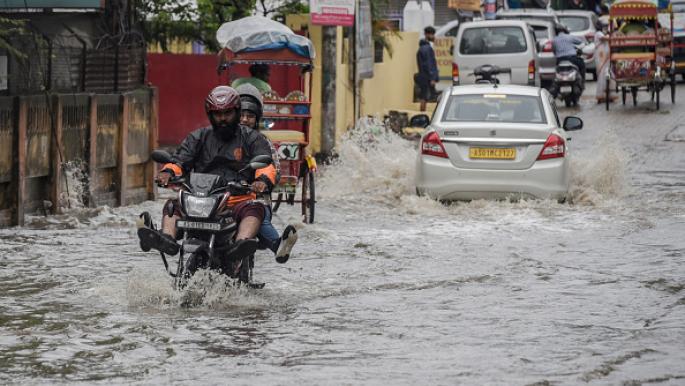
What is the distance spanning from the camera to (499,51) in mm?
30984

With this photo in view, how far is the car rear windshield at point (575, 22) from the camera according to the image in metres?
45.2

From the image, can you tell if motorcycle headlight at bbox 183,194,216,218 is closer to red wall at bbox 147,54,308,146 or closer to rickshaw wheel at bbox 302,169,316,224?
rickshaw wheel at bbox 302,169,316,224

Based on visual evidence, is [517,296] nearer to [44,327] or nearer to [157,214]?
[44,327]

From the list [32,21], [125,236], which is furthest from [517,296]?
[32,21]

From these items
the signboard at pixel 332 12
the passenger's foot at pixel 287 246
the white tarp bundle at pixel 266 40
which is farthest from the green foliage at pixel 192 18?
the passenger's foot at pixel 287 246

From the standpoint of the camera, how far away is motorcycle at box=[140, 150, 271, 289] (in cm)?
967

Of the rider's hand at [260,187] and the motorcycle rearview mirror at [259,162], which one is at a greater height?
the motorcycle rearview mirror at [259,162]

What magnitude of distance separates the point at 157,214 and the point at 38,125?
5.61ft

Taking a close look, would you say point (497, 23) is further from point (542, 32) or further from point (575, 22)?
point (575, 22)

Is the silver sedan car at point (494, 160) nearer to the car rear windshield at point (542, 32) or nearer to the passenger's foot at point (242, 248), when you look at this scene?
the passenger's foot at point (242, 248)

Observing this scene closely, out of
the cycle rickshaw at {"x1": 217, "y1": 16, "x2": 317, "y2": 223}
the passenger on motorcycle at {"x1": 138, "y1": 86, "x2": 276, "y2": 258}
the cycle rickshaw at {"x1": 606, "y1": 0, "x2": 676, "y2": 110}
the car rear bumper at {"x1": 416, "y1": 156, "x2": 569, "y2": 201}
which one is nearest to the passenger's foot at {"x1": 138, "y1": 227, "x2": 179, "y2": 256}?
the passenger on motorcycle at {"x1": 138, "y1": 86, "x2": 276, "y2": 258}

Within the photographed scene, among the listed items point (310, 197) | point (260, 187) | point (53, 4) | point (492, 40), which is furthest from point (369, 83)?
point (260, 187)

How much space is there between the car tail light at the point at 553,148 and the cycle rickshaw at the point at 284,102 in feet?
8.55

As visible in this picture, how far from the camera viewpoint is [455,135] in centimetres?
1631
